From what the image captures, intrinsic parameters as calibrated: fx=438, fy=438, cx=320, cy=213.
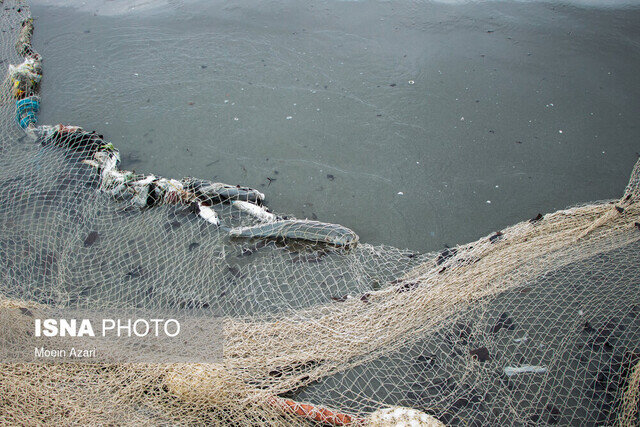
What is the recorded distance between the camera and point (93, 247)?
2.88m

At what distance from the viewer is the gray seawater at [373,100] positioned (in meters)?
3.23

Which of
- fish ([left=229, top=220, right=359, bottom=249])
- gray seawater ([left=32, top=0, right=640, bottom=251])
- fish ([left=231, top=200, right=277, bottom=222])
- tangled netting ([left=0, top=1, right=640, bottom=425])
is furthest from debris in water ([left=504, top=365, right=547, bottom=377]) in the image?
fish ([left=231, top=200, right=277, bottom=222])

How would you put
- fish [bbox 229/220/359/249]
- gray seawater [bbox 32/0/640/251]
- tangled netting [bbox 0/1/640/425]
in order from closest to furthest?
tangled netting [bbox 0/1/640/425], fish [bbox 229/220/359/249], gray seawater [bbox 32/0/640/251]

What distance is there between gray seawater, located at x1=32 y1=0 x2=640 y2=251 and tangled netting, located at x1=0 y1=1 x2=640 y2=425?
416 mm

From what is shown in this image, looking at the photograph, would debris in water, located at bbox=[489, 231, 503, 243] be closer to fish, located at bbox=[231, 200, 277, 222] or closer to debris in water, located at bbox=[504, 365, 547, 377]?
debris in water, located at bbox=[504, 365, 547, 377]

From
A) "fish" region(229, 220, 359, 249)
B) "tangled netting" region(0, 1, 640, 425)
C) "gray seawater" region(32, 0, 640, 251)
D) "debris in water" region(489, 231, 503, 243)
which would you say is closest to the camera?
"tangled netting" region(0, 1, 640, 425)

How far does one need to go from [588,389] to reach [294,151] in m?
2.48

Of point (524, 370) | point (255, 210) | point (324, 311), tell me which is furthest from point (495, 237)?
point (255, 210)

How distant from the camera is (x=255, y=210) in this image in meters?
2.99

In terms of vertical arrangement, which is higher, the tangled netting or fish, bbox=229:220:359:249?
fish, bbox=229:220:359:249

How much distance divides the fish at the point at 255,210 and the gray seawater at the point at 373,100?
21 cm

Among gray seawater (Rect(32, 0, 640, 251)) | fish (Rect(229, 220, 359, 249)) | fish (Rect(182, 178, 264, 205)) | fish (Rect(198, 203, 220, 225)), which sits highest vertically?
gray seawater (Rect(32, 0, 640, 251))

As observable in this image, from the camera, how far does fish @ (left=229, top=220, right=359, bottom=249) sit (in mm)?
2812

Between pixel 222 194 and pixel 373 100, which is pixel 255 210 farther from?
pixel 373 100
